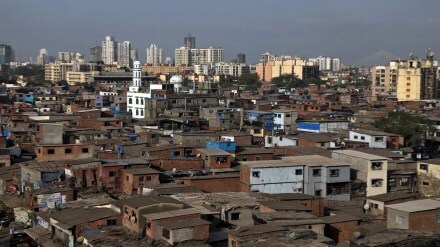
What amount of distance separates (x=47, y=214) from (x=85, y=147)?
14.5ft

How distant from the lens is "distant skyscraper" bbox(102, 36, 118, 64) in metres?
84.1

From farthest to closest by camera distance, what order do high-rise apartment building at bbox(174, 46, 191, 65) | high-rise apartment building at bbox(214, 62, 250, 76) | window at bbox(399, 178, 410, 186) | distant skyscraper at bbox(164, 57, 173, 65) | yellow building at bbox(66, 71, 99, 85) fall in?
distant skyscraper at bbox(164, 57, 173, 65), high-rise apartment building at bbox(174, 46, 191, 65), high-rise apartment building at bbox(214, 62, 250, 76), yellow building at bbox(66, 71, 99, 85), window at bbox(399, 178, 410, 186)

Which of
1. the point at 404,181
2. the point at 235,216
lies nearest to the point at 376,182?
the point at 404,181

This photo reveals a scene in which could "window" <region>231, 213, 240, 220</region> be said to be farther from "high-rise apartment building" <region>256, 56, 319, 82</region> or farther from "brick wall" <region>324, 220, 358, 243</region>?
"high-rise apartment building" <region>256, 56, 319, 82</region>

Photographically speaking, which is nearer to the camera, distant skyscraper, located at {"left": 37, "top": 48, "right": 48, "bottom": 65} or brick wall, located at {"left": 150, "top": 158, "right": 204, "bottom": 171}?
brick wall, located at {"left": 150, "top": 158, "right": 204, "bottom": 171}

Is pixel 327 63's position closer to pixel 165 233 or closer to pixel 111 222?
pixel 111 222

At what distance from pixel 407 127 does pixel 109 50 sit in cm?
6987

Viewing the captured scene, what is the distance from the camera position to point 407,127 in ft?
62.3

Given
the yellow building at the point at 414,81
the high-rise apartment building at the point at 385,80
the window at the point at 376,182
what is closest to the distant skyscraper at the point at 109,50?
the high-rise apartment building at the point at 385,80

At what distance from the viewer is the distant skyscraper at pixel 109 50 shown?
276ft

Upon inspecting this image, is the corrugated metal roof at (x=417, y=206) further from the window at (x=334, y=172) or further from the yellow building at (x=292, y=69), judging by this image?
the yellow building at (x=292, y=69)

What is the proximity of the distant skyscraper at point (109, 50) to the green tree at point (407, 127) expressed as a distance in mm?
66289

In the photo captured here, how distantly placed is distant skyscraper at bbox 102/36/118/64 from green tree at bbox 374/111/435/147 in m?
66.3

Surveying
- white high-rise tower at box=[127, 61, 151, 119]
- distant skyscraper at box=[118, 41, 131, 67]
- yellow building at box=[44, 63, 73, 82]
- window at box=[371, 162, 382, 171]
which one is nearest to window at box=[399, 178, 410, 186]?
window at box=[371, 162, 382, 171]
